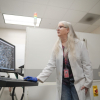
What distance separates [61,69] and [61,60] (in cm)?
11

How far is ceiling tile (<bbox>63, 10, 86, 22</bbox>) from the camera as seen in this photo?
304 cm

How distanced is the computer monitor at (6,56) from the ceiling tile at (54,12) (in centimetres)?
198

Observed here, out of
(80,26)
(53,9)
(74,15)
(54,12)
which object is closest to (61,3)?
(53,9)

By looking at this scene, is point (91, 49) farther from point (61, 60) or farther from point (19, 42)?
point (19, 42)

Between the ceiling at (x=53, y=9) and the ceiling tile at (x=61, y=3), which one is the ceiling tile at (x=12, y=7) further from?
the ceiling tile at (x=61, y=3)

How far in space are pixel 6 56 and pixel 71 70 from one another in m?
0.79

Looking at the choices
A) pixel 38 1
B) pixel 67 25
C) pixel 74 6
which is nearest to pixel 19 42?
pixel 38 1

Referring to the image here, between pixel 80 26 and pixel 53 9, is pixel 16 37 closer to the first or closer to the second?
pixel 53 9

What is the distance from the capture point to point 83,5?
8.95 feet

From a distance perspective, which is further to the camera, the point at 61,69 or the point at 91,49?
the point at 91,49

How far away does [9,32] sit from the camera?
4027mm

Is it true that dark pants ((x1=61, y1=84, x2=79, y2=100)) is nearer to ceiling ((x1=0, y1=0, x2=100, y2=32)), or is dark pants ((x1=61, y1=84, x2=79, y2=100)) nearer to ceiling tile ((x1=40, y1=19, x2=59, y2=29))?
ceiling ((x1=0, y1=0, x2=100, y2=32))

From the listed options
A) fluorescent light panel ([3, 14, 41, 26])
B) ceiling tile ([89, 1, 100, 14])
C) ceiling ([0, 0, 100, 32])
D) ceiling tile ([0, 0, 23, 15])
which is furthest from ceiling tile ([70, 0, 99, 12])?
ceiling tile ([0, 0, 23, 15])

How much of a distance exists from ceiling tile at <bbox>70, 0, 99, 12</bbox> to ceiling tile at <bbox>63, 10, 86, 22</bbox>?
17cm
